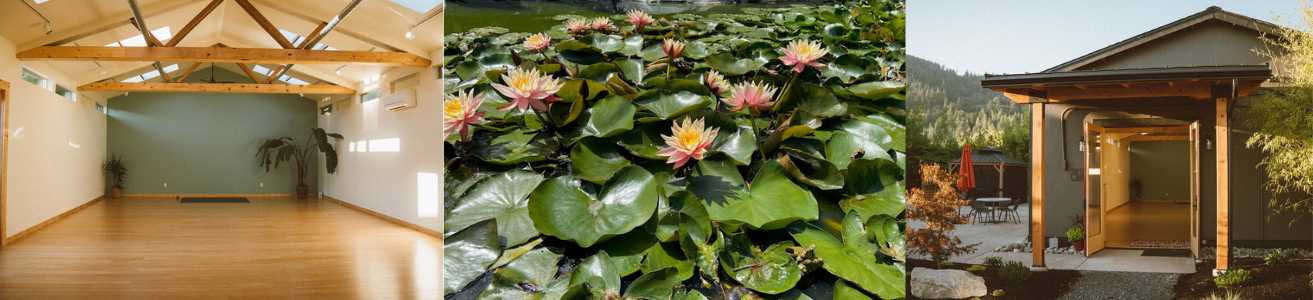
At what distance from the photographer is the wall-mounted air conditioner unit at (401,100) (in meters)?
7.23

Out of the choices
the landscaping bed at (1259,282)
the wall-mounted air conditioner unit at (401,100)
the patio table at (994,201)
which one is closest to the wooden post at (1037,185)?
the patio table at (994,201)

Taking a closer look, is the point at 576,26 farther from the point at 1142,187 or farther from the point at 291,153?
the point at 291,153

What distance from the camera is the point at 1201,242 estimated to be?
2.89 m

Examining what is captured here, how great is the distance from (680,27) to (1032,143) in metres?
1.52

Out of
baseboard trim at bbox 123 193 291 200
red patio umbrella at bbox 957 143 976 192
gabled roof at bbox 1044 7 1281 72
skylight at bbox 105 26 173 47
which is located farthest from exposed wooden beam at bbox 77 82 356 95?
gabled roof at bbox 1044 7 1281 72

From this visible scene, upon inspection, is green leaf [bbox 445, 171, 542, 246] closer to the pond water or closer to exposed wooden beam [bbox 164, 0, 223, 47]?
the pond water

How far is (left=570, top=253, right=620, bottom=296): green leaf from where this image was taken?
218 centimetres

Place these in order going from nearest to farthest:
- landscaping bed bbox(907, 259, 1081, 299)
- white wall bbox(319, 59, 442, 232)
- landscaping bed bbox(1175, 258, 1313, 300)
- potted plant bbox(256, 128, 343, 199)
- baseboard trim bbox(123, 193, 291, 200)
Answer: landscaping bed bbox(1175, 258, 1313, 300) < landscaping bed bbox(907, 259, 1081, 299) < white wall bbox(319, 59, 442, 232) < potted plant bbox(256, 128, 343, 199) < baseboard trim bbox(123, 193, 291, 200)

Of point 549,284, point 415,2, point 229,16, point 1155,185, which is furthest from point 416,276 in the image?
point 1155,185

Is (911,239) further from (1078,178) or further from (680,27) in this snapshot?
(680,27)

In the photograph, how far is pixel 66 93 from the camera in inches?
297

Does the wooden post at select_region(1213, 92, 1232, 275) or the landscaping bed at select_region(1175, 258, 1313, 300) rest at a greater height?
the wooden post at select_region(1213, 92, 1232, 275)

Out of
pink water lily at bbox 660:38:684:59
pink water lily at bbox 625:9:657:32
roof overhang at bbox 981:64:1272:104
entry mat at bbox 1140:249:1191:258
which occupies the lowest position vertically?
entry mat at bbox 1140:249:1191:258

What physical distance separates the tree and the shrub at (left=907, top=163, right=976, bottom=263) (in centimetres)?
107
